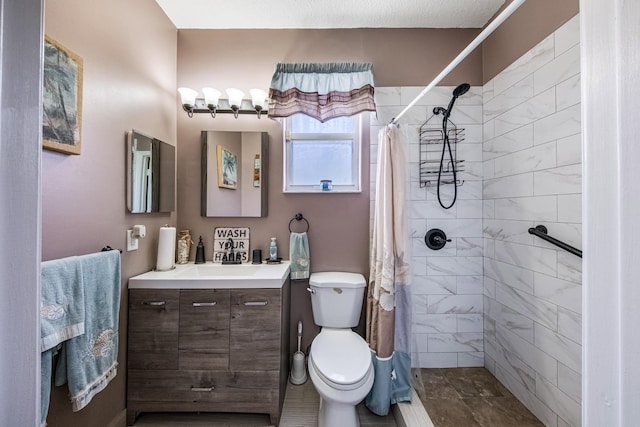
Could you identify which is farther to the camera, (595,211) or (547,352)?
(547,352)

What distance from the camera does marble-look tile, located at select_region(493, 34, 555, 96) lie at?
150 cm

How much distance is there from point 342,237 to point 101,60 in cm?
180

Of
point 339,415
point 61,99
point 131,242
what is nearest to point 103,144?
point 61,99

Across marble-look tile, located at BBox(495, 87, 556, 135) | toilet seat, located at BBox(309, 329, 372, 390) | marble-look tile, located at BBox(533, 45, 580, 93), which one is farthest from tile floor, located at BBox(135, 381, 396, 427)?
marble-look tile, located at BBox(533, 45, 580, 93)

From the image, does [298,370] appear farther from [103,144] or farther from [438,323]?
[103,144]

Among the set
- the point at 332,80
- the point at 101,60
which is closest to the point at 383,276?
the point at 332,80

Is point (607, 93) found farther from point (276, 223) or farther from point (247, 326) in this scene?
point (276, 223)

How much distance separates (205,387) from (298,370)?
66 centimetres

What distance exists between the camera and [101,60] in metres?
1.36

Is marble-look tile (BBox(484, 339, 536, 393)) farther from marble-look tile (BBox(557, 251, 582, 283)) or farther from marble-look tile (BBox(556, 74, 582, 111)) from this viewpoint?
marble-look tile (BBox(556, 74, 582, 111))

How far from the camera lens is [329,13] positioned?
193 cm

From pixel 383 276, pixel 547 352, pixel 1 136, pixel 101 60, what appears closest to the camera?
pixel 1 136

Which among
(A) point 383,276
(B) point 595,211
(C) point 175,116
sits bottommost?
(A) point 383,276

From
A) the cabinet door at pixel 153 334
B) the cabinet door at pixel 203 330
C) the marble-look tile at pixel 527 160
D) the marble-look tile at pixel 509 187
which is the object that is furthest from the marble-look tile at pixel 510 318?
the cabinet door at pixel 153 334
